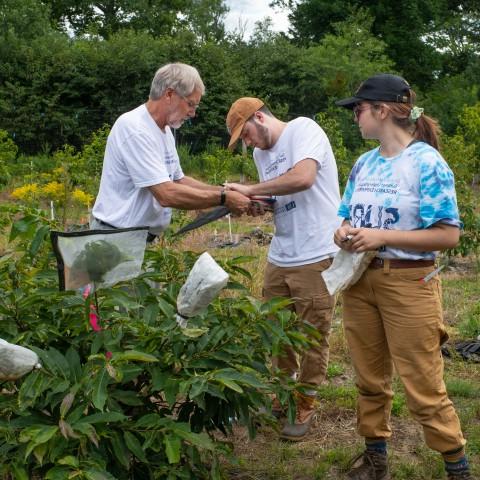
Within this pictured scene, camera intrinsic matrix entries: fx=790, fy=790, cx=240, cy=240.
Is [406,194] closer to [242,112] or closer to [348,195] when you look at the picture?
[348,195]

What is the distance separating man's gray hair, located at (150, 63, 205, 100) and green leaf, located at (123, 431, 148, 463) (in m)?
1.75

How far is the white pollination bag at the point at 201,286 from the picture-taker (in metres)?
2.17

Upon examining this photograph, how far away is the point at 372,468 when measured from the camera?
3.31 meters

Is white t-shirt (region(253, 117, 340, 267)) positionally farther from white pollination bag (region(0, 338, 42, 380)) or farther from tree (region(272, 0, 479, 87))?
tree (region(272, 0, 479, 87))

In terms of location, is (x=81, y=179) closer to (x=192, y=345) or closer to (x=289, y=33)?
(x=192, y=345)

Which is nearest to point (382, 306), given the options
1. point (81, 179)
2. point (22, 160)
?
point (81, 179)

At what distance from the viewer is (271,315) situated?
2.67 m

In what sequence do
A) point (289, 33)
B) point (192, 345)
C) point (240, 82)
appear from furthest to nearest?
1. point (289, 33)
2. point (240, 82)
3. point (192, 345)

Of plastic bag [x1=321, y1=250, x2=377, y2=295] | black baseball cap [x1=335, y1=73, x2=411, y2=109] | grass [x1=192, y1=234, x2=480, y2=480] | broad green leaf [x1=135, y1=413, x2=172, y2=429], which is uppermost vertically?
black baseball cap [x1=335, y1=73, x2=411, y2=109]

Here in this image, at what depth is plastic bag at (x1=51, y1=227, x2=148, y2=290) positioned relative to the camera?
2322 millimetres

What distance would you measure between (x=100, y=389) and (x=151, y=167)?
1.51 m

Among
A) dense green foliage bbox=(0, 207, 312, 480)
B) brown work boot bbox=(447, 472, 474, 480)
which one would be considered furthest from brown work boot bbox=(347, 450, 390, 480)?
dense green foliage bbox=(0, 207, 312, 480)

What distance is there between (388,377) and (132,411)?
3.78ft

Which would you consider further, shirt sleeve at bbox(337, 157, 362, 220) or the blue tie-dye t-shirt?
shirt sleeve at bbox(337, 157, 362, 220)
